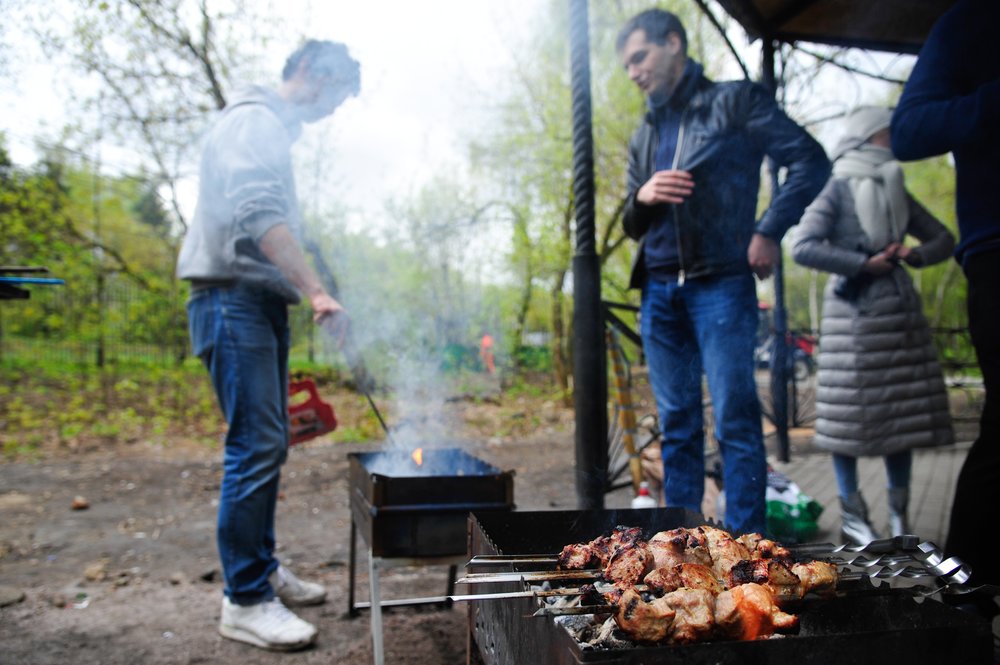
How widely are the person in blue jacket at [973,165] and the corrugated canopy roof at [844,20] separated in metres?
1.94

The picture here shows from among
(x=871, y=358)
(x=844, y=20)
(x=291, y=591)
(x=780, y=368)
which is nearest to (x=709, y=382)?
(x=871, y=358)

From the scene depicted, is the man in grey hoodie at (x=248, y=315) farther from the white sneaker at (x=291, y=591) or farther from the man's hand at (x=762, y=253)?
the man's hand at (x=762, y=253)

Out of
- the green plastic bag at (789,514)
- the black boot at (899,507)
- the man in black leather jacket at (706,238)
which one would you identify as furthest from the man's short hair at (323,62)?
the black boot at (899,507)

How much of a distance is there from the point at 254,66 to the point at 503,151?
4303 millimetres

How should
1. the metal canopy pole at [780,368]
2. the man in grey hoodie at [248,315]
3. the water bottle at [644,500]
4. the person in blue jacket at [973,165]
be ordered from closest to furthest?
the person in blue jacket at [973,165]
the man in grey hoodie at [248,315]
the water bottle at [644,500]
the metal canopy pole at [780,368]

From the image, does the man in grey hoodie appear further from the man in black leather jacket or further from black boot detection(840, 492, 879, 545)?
black boot detection(840, 492, 879, 545)

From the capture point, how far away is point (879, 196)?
363cm

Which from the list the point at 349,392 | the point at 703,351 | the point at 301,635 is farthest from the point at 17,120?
the point at 703,351

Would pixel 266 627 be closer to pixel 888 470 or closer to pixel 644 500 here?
pixel 644 500

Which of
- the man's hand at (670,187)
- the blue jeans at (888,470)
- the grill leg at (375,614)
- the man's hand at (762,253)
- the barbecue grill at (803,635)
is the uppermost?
the man's hand at (670,187)

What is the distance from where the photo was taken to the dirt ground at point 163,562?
2.70 m

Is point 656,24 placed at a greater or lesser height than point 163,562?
greater

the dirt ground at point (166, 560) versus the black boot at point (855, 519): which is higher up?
the black boot at point (855, 519)

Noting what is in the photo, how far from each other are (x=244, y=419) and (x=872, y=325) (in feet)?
11.0
